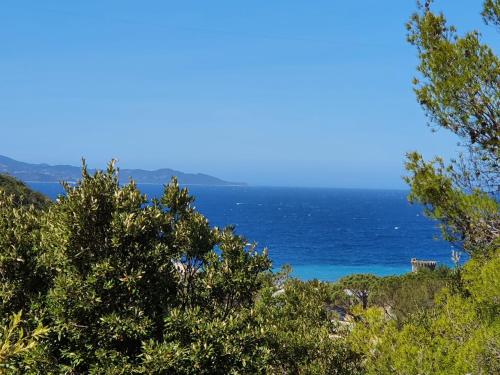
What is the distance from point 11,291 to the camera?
32.6 feet

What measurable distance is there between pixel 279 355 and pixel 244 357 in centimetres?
433

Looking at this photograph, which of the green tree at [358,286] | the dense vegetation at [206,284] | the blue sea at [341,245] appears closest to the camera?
the dense vegetation at [206,284]

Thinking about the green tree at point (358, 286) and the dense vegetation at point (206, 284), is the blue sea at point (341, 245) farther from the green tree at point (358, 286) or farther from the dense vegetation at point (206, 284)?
the dense vegetation at point (206, 284)

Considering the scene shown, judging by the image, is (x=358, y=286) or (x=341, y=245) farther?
(x=341, y=245)

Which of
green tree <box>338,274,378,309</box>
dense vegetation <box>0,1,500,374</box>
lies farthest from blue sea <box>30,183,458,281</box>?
dense vegetation <box>0,1,500,374</box>

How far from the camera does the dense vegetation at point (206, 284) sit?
9.47 meters

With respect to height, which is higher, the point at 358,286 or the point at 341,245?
the point at 358,286

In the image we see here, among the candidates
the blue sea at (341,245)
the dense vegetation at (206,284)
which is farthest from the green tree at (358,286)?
the dense vegetation at (206,284)

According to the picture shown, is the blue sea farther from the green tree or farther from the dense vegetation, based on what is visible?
the dense vegetation

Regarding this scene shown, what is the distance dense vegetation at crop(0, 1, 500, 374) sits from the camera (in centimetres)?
947

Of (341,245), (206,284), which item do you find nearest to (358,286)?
(206,284)

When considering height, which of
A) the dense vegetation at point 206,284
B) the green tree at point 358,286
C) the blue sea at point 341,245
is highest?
the dense vegetation at point 206,284

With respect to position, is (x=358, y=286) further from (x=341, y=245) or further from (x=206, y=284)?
(x=341, y=245)

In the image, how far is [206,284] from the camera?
11.5m
